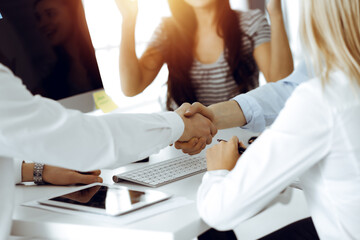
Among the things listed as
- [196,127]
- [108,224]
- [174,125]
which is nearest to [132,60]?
[196,127]

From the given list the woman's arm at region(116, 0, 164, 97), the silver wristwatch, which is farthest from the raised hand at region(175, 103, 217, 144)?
the woman's arm at region(116, 0, 164, 97)

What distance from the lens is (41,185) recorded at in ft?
3.51

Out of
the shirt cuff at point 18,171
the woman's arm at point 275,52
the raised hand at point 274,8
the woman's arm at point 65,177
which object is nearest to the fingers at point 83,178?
the woman's arm at point 65,177

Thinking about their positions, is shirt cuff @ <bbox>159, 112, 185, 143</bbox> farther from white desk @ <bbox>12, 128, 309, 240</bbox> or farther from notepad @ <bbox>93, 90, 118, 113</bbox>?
notepad @ <bbox>93, 90, 118, 113</bbox>

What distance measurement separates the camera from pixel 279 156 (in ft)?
2.34

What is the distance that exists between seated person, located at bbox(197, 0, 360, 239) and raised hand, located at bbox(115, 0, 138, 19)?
1.30 m

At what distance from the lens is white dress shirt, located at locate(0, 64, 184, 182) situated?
74 centimetres

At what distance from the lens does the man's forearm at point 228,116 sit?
4.50 feet

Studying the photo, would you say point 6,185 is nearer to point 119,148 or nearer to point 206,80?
point 119,148

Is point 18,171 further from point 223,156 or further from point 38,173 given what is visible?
point 223,156

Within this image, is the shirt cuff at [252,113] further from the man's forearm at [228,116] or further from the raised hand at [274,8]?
the raised hand at [274,8]

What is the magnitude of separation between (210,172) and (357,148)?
0.27m

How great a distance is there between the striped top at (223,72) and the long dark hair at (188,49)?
2 cm

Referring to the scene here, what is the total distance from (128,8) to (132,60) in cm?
24
